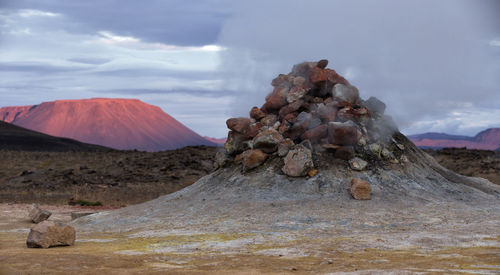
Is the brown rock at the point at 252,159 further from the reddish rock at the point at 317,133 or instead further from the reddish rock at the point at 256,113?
the reddish rock at the point at 256,113

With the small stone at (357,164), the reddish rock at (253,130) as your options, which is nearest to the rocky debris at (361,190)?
the small stone at (357,164)

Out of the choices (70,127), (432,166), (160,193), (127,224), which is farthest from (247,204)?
(70,127)

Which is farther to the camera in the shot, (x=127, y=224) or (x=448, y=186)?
(x=448, y=186)

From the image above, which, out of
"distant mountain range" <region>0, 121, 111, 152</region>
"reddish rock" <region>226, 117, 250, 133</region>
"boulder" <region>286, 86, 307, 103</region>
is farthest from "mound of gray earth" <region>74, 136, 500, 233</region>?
"distant mountain range" <region>0, 121, 111, 152</region>

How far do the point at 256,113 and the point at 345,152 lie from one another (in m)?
3.75

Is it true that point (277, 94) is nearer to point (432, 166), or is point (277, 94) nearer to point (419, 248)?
point (432, 166)

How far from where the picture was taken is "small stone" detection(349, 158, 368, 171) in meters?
15.8

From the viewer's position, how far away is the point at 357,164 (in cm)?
1584

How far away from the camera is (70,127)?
522 ft

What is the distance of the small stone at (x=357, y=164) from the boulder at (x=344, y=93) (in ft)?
8.19

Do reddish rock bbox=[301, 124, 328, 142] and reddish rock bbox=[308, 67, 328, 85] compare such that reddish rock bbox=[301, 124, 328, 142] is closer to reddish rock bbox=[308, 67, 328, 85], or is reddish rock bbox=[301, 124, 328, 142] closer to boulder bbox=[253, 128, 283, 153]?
boulder bbox=[253, 128, 283, 153]

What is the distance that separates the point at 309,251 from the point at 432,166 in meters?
9.94

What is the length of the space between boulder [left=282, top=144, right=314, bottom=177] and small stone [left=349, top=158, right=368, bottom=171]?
3.98 ft

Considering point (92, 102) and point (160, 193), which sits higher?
point (92, 102)
